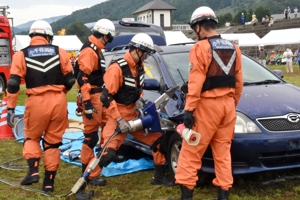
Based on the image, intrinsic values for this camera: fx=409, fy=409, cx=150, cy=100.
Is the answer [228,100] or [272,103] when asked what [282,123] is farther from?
[228,100]

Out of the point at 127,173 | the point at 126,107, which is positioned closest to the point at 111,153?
the point at 126,107

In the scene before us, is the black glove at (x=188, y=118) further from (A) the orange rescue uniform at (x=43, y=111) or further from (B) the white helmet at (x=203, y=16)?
(A) the orange rescue uniform at (x=43, y=111)

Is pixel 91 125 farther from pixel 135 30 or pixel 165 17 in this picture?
pixel 165 17

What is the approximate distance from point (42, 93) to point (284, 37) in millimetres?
31117

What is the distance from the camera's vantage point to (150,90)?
18.9ft

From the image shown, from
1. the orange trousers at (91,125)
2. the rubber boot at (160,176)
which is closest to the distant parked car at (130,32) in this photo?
the orange trousers at (91,125)

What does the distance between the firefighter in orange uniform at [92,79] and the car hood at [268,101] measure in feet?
6.19

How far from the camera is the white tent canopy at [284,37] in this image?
32125 millimetres

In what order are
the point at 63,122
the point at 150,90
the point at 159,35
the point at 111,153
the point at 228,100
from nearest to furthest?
the point at 228,100, the point at 111,153, the point at 63,122, the point at 150,90, the point at 159,35

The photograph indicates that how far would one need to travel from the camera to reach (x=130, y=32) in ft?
28.5

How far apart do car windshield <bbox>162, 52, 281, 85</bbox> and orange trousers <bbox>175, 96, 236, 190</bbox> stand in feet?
4.48

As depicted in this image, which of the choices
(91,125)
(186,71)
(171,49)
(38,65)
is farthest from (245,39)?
(38,65)

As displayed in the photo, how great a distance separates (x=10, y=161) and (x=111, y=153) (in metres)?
2.71

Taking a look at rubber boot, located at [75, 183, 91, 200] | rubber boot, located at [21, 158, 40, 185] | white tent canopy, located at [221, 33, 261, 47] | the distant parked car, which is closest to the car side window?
rubber boot, located at [75, 183, 91, 200]
